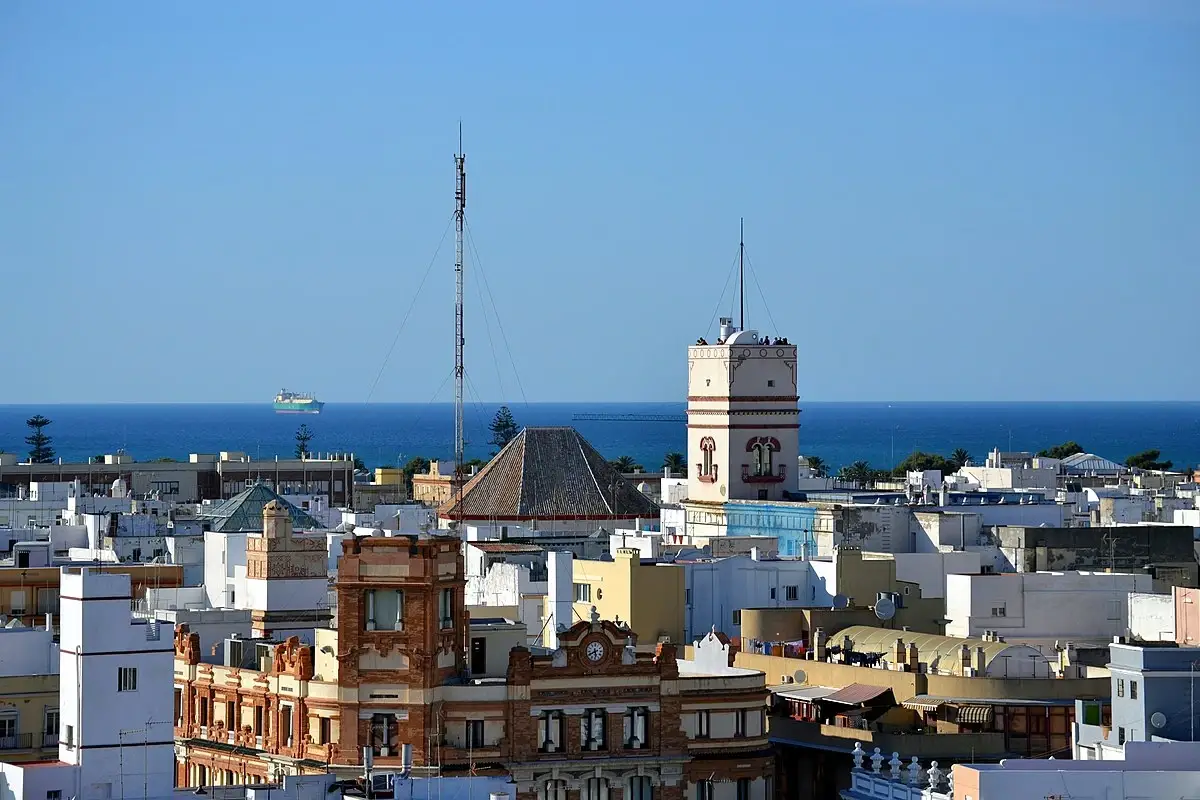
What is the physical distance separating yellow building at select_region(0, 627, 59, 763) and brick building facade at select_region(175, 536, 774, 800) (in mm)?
2974

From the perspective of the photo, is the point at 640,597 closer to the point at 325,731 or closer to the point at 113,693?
the point at 325,731

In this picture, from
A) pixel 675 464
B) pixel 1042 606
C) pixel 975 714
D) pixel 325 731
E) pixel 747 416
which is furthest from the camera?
pixel 675 464

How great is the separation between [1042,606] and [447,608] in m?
19.3

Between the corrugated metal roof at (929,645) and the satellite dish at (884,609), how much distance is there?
1262 mm

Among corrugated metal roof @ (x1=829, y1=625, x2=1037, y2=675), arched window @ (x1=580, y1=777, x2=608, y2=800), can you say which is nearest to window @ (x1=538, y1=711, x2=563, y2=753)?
arched window @ (x1=580, y1=777, x2=608, y2=800)

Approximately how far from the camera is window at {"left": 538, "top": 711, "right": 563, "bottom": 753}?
163ft

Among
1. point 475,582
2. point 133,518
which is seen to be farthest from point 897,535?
point 133,518

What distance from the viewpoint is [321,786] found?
45031 millimetres

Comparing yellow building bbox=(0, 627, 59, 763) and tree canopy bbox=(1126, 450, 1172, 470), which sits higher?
tree canopy bbox=(1126, 450, 1172, 470)

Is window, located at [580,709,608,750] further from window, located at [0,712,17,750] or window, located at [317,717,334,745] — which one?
window, located at [0,712,17,750]

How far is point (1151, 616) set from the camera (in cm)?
6109

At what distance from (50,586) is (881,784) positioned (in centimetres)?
2293

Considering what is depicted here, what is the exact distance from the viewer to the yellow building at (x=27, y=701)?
5094 cm

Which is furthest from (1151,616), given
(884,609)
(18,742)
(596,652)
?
(18,742)
